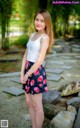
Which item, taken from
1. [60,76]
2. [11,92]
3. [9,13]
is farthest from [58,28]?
[11,92]

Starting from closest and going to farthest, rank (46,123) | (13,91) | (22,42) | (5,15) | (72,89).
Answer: (46,123) → (72,89) → (13,91) → (5,15) → (22,42)

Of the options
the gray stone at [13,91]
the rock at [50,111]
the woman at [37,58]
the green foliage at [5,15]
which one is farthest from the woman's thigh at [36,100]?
the green foliage at [5,15]

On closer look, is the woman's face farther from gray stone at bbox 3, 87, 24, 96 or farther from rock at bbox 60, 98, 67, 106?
gray stone at bbox 3, 87, 24, 96

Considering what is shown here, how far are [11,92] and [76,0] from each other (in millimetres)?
12248

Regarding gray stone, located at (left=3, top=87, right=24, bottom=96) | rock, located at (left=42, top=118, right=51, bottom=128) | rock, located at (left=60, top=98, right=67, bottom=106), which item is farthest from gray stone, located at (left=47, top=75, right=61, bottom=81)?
rock, located at (left=42, top=118, right=51, bottom=128)

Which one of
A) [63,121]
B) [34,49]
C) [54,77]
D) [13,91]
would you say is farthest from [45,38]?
[54,77]

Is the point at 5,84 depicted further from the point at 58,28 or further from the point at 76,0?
the point at 58,28

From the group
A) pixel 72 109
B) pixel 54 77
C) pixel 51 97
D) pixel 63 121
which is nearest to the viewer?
pixel 63 121

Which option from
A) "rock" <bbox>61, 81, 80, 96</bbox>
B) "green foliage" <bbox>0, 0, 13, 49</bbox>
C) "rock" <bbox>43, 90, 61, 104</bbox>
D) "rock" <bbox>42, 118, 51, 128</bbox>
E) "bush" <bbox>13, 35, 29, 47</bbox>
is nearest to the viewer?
"rock" <bbox>42, 118, 51, 128</bbox>

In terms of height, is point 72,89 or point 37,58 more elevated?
point 37,58

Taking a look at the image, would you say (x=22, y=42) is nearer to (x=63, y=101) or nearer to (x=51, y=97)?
(x=63, y=101)

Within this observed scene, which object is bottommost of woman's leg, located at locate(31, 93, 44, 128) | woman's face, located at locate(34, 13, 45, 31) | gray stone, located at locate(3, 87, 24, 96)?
gray stone, located at locate(3, 87, 24, 96)

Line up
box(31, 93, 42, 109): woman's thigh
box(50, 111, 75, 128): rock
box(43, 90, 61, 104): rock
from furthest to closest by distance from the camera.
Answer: box(43, 90, 61, 104): rock → box(50, 111, 75, 128): rock → box(31, 93, 42, 109): woman's thigh

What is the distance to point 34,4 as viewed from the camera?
13.7 metres
